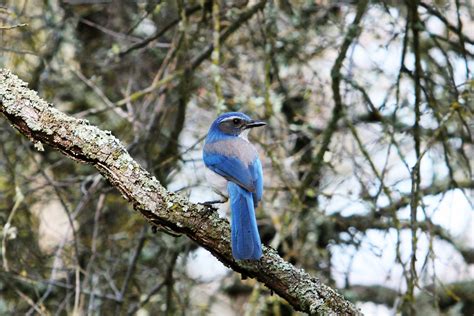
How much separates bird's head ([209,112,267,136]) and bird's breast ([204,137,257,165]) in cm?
17

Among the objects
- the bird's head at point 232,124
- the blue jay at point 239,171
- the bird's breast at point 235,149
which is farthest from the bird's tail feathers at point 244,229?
the bird's head at point 232,124

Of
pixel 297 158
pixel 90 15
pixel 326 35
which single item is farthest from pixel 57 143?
pixel 90 15

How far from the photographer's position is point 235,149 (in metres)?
4.91

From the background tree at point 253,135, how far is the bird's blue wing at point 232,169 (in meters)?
0.75

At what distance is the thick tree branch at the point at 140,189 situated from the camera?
11.7 feet

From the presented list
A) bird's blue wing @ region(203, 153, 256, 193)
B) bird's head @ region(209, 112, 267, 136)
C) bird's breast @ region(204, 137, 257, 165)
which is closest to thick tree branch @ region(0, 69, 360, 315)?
bird's blue wing @ region(203, 153, 256, 193)

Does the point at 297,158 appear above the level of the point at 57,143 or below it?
above

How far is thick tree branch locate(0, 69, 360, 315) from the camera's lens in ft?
11.7

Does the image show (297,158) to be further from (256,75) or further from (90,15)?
(90,15)

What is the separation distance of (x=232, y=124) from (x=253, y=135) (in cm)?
109

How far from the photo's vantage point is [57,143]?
11.8 feet

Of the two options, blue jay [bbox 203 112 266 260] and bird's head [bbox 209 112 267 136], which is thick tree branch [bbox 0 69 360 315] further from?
bird's head [bbox 209 112 267 136]

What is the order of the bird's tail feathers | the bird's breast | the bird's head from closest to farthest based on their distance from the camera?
the bird's tail feathers
the bird's breast
the bird's head

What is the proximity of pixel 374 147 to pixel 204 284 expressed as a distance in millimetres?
2295
